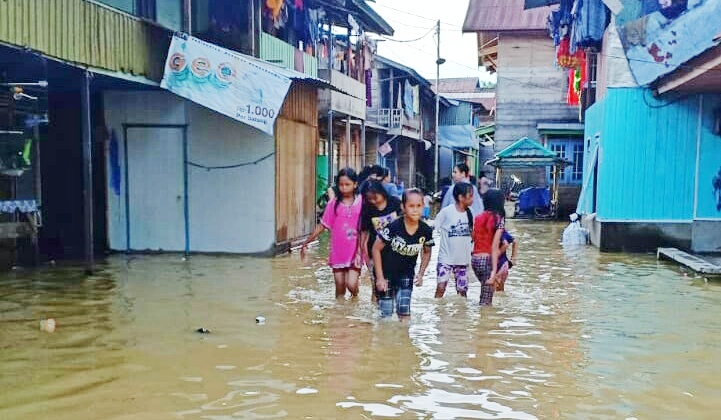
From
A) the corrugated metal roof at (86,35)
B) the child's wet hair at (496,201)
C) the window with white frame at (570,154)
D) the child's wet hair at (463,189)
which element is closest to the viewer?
the child's wet hair at (496,201)

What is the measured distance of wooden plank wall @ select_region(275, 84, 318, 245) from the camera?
12.7 meters

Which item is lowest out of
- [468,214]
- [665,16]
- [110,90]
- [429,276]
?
[429,276]

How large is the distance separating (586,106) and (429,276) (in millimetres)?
10263

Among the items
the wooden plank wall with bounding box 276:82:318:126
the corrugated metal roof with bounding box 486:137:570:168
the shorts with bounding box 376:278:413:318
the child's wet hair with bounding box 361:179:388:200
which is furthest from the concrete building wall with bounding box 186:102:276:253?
the corrugated metal roof with bounding box 486:137:570:168

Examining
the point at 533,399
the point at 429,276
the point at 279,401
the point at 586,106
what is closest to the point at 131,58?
the point at 429,276

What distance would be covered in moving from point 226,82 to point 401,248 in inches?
218

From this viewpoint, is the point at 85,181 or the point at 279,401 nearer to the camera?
the point at 279,401

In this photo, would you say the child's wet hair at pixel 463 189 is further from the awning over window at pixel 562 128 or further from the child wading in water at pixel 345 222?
the awning over window at pixel 562 128

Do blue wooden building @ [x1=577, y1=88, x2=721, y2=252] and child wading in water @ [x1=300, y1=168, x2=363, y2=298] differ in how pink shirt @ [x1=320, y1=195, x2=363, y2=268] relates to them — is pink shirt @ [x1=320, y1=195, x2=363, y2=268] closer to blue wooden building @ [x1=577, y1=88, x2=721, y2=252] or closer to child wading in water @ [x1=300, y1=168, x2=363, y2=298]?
child wading in water @ [x1=300, y1=168, x2=363, y2=298]

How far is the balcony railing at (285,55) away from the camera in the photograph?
14413 millimetres

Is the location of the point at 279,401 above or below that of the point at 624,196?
below

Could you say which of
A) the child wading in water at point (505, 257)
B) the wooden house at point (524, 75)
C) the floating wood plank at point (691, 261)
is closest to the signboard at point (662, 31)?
the floating wood plank at point (691, 261)

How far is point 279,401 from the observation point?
187 inches

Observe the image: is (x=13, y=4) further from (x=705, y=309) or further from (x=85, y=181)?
(x=705, y=309)
